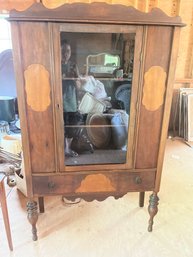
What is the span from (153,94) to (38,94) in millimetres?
649

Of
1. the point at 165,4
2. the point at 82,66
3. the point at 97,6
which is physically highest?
the point at 165,4

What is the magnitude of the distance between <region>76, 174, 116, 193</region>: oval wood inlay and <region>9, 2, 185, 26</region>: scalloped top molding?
0.91 meters

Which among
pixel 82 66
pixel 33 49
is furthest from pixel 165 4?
pixel 33 49

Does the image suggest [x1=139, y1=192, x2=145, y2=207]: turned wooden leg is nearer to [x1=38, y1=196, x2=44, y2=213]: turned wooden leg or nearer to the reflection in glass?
the reflection in glass

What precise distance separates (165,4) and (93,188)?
9.85 feet

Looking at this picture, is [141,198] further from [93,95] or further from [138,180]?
[93,95]

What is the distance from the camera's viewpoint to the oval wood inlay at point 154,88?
116 centimetres

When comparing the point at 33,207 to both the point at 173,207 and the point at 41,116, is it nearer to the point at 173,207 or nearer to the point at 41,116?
the point at 41,116

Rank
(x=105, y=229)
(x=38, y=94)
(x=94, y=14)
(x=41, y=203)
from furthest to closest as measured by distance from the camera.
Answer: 1. (x=41, y=203)
2. (x=105, y=229)
3. (x=38, y=94)
4. (x=94, y=14)

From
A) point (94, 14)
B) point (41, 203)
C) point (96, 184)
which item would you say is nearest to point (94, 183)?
point (96, 184)

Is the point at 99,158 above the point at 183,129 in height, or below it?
above

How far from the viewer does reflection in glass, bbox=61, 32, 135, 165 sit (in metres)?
1.16

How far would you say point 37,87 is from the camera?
112 cm

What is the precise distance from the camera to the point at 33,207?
4.59 feet
